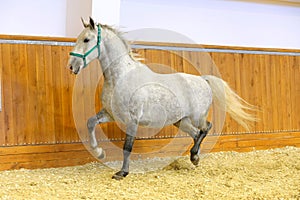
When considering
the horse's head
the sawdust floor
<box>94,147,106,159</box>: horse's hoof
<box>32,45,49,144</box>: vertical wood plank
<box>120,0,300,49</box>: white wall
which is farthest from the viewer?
<box>120,0,300,49</box>: white wall

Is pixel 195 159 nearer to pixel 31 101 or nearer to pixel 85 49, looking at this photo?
pixel 85 49

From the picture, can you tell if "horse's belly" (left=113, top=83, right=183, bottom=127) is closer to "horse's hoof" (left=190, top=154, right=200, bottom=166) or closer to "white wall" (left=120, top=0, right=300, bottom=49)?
"horse's hoof" (left=190, top=154, right=200, bottom=166)

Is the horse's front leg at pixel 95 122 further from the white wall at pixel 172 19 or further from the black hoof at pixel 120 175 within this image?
the white wall at pixel 172 19

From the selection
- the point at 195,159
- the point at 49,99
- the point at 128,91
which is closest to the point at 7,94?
the point at 49,99

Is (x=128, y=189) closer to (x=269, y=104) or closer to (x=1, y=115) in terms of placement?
(x=1, y=115)

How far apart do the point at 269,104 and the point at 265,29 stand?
1368mm

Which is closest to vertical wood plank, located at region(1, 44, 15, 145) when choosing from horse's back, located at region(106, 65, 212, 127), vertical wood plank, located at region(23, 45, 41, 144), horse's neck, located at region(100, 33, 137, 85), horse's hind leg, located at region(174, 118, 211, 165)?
vertical wood plank, located at region(23, 45, 41, 144)

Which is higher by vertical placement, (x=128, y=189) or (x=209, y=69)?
(x=209, y=69)

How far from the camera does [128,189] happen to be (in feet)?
8.87

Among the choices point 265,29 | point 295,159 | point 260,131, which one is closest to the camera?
point 295,159

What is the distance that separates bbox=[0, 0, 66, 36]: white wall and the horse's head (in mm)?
1495

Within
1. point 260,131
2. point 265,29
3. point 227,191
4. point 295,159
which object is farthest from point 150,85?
point 265,29

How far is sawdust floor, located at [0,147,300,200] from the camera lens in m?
2.57

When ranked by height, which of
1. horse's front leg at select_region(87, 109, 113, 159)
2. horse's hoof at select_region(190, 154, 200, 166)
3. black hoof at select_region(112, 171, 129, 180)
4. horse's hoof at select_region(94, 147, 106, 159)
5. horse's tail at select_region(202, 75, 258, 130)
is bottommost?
horse's hoof at select_region(190, 154, 200, 166)
